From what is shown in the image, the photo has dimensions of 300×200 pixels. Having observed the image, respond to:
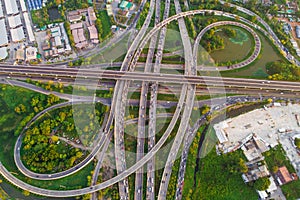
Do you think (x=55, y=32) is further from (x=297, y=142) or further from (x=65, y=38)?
(x=297, y=142)

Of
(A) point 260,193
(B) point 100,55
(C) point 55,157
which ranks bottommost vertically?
(A) point 260,193

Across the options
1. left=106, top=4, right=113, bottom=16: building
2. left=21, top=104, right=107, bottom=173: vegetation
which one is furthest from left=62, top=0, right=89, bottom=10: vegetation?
left=21, top=104, right=107, bottom=173: vegetation

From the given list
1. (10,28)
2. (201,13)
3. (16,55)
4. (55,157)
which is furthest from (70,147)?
(201,13)

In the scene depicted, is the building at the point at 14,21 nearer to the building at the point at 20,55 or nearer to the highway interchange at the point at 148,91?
the building at the point at 20,55

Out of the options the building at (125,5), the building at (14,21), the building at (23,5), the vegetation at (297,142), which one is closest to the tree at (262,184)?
the vegetation at (297,142)

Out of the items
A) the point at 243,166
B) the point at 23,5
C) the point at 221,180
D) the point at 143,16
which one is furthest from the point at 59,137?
the point at 23,5

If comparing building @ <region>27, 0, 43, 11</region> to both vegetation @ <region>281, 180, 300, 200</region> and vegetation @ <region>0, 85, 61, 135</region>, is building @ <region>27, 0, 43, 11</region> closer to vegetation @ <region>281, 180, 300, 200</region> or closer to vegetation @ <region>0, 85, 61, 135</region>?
vegetation @ <region>0, 85, 61, 135</region>

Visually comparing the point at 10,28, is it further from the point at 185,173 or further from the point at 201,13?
the point at 185,173
